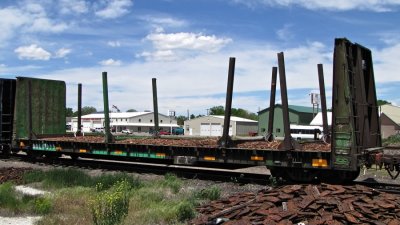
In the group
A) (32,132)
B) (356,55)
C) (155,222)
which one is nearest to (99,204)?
(155,222)

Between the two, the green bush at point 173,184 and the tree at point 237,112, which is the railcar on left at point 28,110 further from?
the tree at point 237,112

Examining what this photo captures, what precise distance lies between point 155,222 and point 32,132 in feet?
45.9

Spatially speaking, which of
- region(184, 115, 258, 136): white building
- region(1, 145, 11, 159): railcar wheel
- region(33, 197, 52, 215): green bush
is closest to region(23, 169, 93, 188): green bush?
region(33, 197, 52, 215): green bush

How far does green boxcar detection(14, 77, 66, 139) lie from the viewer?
21.0 meters

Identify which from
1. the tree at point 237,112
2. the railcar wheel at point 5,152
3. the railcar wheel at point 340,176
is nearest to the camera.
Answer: the railcar wheel at point 340,176

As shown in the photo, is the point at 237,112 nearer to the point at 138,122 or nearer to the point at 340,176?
the point at 138,122

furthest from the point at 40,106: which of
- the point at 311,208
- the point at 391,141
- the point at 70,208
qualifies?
the point at 391,141

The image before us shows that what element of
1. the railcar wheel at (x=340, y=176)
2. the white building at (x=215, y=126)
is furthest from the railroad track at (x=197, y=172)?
the white building at (x=215, y=126)

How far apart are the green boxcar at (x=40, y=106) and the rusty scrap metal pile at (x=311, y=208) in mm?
14876

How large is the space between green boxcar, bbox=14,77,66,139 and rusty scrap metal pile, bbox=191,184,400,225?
1488cm

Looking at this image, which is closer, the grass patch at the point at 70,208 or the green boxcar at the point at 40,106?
the grass patch at the point at 70,208

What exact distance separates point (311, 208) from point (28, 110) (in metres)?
16.8

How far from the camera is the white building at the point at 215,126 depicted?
336 ft

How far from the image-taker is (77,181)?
515 inches
